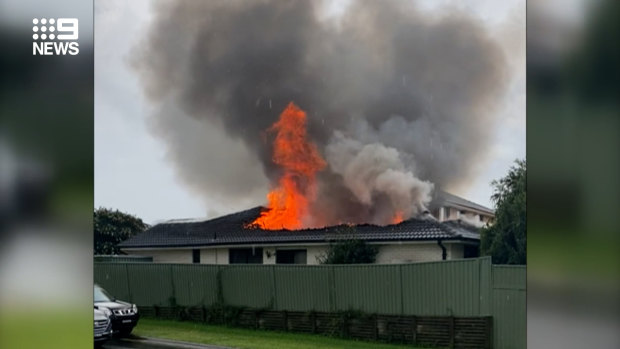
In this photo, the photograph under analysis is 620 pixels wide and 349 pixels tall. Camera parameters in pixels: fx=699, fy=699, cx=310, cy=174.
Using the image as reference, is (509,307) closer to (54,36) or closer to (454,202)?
(454,202)

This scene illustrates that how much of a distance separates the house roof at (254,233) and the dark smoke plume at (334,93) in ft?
0.24

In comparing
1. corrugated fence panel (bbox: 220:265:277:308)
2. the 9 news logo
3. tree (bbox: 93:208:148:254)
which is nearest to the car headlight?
tree (bbox: 93:208:148:254)

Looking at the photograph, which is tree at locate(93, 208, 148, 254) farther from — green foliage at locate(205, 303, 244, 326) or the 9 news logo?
the 9 news logo

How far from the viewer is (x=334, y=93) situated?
13.0 ft

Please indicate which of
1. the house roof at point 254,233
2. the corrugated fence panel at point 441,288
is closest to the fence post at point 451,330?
the corrugated fence panel at point 441,288

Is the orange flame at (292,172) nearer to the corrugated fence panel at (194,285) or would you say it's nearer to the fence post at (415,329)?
the corrugated fence panel at (194,285)

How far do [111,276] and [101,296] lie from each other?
0.13 metres

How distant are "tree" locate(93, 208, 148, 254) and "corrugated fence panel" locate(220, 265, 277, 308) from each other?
59 cm

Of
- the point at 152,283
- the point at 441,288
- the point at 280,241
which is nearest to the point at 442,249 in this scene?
the point at 441,288

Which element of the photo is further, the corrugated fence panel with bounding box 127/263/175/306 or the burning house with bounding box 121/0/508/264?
the corrugated fence panel with bounding box 127/263/175/306

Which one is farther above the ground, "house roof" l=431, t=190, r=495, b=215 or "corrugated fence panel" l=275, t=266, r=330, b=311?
"house roof" l=431, t=190, r=495, b=215

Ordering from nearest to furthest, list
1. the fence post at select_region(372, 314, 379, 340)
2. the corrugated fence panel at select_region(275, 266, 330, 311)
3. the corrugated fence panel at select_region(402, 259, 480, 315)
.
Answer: the corrugated fence panel at select_region(402, 259, 480, 315)
the fence post at select_region(372, 314, 379, 340)
the corrugated fence panel at select_region(275, 266, 330, 311)

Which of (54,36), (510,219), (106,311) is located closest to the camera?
(510,219)

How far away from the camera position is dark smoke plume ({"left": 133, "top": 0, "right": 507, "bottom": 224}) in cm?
384
